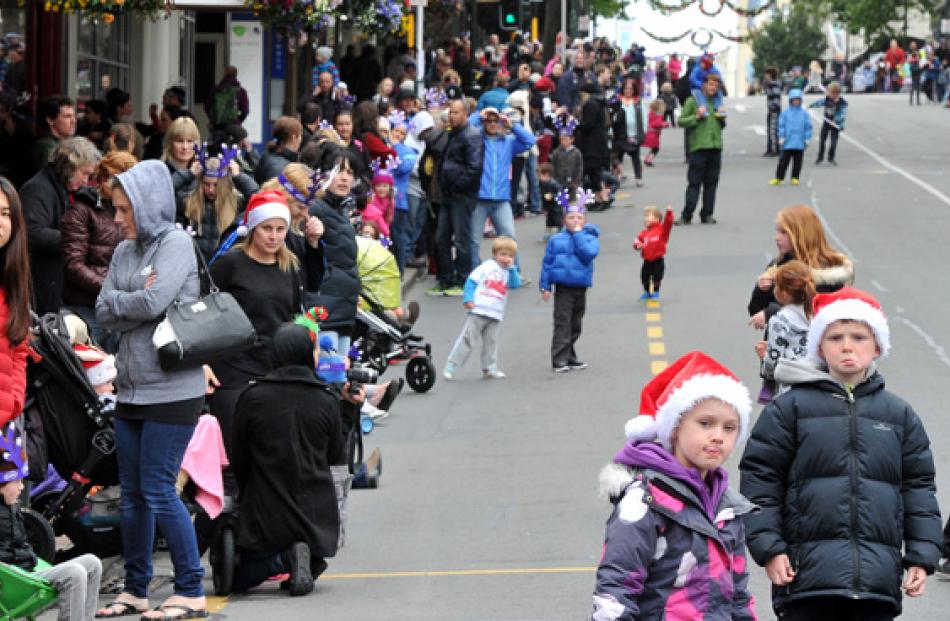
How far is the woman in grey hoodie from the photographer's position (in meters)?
8.38

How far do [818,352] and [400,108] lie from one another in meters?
18.3

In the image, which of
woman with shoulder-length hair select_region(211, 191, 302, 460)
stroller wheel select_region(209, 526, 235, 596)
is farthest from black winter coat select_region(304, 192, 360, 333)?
stroller wheel select_region(209, 526, 235, 596)

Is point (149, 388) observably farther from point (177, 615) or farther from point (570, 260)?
point (570, 260)

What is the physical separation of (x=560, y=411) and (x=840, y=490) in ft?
27.9

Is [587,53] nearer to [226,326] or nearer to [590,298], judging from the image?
[590,298]

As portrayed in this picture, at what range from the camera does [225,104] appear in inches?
941

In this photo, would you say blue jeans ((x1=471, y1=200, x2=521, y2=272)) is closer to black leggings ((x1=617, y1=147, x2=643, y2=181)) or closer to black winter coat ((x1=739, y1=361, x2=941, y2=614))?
black leggings ((x1=617, y1=147, x2=643, y2=181))

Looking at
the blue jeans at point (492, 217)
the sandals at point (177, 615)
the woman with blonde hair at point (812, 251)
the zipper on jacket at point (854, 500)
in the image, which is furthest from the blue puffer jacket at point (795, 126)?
the zipper on jacket at point (854, 500)

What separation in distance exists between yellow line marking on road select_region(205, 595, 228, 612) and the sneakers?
331 millimetres

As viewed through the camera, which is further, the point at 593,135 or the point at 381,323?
the point at 593,135

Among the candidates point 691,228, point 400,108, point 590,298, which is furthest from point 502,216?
point 691,228

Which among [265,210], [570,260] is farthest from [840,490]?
[570,260]

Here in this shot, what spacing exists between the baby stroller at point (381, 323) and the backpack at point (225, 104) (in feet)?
27.0

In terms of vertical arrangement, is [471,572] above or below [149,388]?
below
